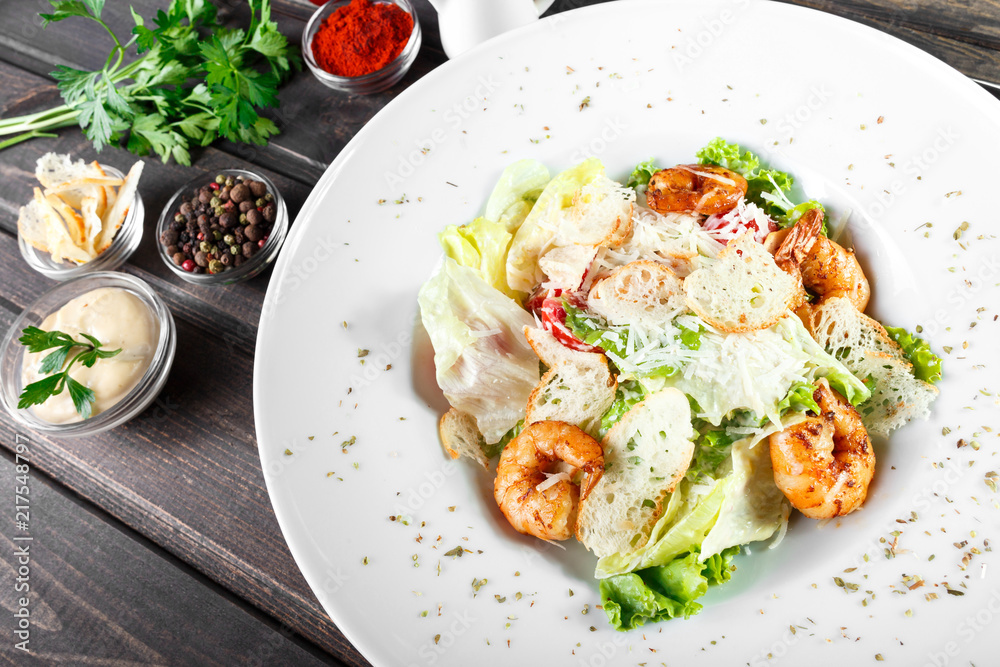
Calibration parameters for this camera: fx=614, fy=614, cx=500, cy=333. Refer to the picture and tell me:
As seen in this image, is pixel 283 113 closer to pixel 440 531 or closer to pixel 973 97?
pixel 440 531

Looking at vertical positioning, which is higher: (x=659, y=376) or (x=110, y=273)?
(x=659, y=376)

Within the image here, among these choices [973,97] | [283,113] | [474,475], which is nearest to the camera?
[973,97]

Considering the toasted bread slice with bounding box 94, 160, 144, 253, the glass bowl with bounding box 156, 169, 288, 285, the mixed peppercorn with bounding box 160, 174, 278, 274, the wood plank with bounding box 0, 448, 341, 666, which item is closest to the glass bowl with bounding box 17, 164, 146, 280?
the toasted bread slice with bounding box 94, 160, 144, 253

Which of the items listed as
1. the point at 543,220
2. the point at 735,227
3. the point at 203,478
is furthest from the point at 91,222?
the point at 735,227

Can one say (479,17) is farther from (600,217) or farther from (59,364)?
(59,364)

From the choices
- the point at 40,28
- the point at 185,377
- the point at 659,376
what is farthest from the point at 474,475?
the point at 40,28

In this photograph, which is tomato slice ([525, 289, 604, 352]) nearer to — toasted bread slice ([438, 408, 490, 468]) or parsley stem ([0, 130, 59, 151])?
toasted bread slice ([438, 408, 490, 468])
